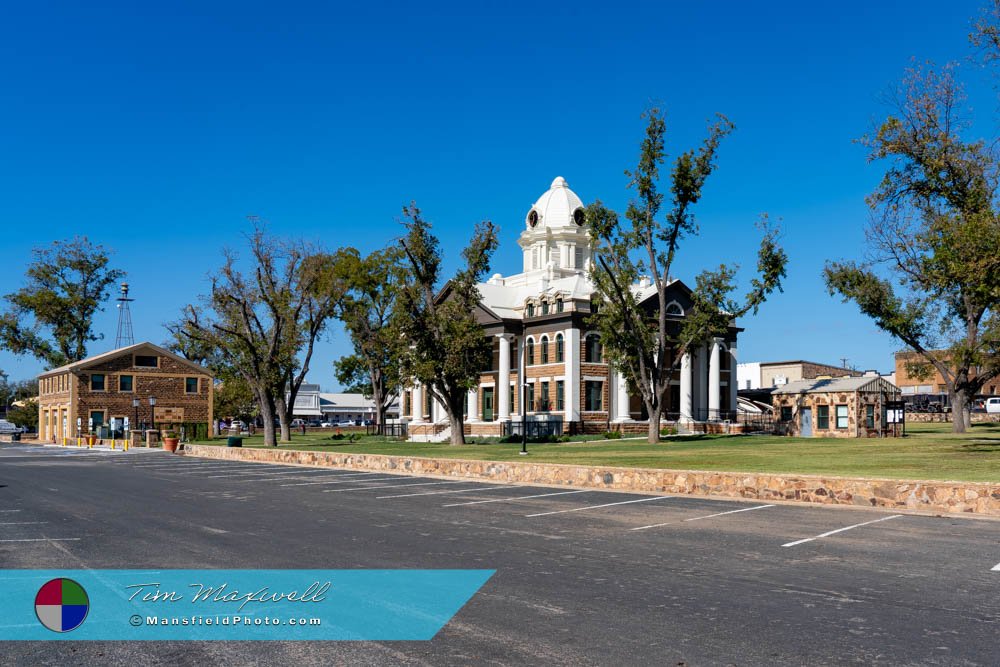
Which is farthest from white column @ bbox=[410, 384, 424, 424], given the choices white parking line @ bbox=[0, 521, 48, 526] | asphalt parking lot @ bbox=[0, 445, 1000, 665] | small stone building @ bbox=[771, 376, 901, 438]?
white parking line @ bbox=[0, 521, 48, 526]

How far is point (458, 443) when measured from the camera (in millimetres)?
47062

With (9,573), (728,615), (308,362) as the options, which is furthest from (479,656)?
(308,362)

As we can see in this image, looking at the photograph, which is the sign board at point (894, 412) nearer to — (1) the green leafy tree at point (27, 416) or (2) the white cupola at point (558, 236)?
(2) the white cupola at point (558, 236)

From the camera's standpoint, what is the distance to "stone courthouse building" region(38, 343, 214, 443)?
7112 centimetres

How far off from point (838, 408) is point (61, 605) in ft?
156

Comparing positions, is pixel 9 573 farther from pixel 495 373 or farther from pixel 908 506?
pixel 495 373

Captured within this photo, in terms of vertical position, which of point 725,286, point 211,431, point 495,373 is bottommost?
point 211,431

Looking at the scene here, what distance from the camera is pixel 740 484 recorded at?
20688 millimetres

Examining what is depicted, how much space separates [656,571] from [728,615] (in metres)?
2.36

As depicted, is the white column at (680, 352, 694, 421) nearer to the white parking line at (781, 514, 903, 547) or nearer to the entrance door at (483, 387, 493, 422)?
the entrance door at (483, 387, 493, 422)

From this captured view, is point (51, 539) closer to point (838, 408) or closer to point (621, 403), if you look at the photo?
point (838, 408)

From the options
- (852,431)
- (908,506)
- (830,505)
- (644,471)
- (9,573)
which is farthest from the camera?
(852,431)

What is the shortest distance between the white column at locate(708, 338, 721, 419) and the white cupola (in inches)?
519

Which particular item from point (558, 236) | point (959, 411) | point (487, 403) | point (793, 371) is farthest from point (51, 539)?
point (793, 371)
